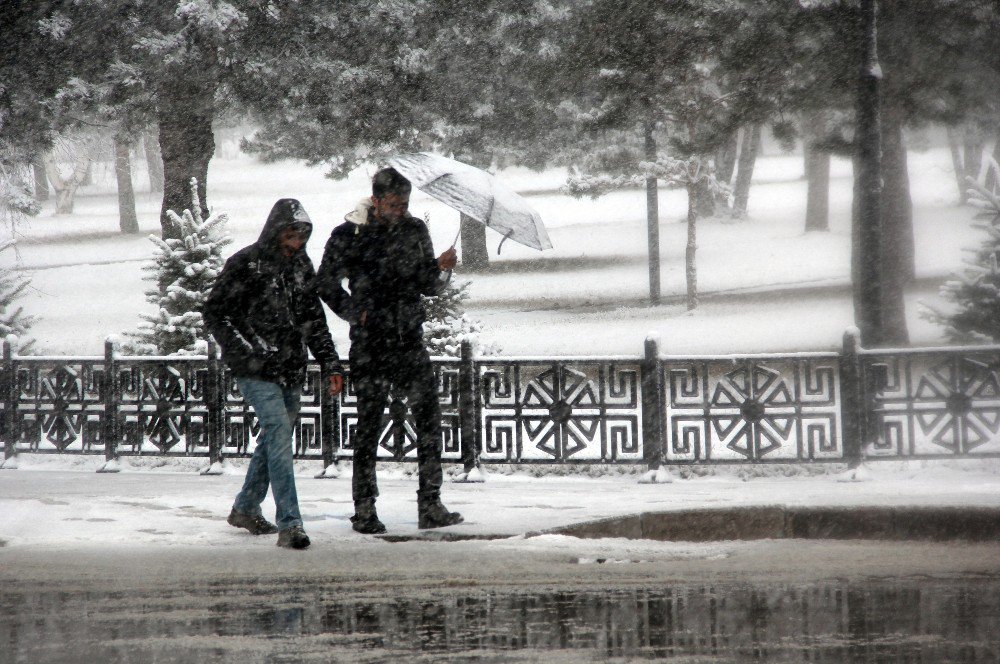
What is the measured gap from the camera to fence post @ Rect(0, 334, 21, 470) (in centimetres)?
1355

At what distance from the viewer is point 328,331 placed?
839 centimetres

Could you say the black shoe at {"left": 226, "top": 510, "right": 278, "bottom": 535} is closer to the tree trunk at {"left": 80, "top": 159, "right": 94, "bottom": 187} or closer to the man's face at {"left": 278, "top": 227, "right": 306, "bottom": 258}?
the man's face at {"left": 278, "top": 227, "right": 306, "bottom": 258}

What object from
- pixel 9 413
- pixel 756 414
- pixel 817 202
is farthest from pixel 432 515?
pixel 817 202

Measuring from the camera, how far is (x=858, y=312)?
2527 cm

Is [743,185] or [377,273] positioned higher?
[743,185]

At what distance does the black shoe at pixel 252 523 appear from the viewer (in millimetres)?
8562

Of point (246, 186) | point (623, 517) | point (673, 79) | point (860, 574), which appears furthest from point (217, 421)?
point (246, 186)

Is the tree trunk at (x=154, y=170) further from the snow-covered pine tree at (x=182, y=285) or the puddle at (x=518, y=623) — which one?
the puddle at (x=518, y=623)

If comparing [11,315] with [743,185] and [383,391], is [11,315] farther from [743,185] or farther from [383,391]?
[743,185]

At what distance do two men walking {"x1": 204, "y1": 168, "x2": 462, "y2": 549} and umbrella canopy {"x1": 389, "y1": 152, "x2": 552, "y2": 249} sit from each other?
18cm

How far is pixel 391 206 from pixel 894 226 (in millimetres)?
19595

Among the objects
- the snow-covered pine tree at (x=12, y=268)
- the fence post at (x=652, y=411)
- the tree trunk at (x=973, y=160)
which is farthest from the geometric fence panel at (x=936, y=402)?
the tree trunk at (x=973, y=160)

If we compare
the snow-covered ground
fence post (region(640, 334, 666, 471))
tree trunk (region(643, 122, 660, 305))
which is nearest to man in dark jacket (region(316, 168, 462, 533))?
fence post (region(640, 334, 666, 471))

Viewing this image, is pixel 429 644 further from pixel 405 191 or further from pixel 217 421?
pixel 217 421
